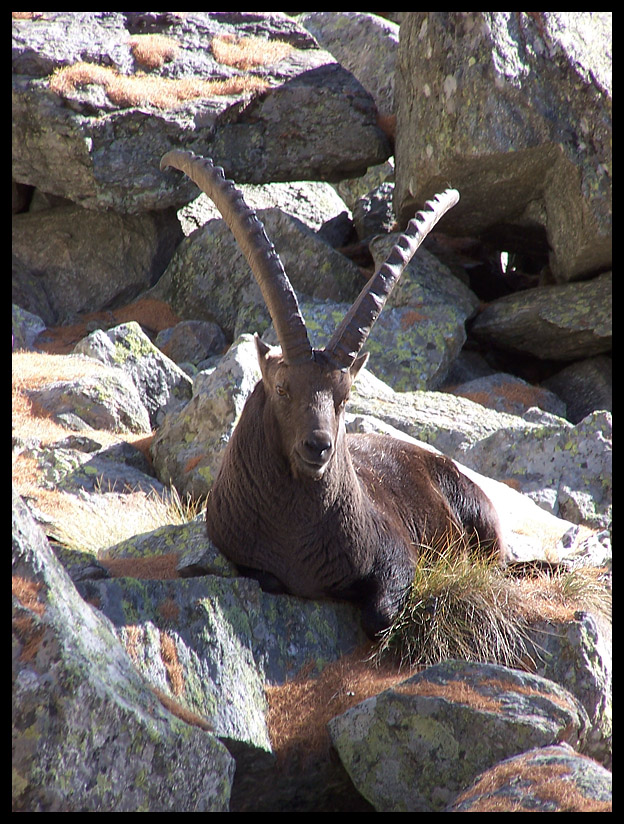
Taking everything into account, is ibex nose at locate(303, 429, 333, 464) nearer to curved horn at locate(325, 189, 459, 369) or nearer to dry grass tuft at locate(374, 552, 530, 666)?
curved horn at locate(325, 189, 459, 369)

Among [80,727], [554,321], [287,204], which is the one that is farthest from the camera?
[287,204]

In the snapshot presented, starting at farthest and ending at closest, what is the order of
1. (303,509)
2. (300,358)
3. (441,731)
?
(303,509) → (300,358) → (441,731)

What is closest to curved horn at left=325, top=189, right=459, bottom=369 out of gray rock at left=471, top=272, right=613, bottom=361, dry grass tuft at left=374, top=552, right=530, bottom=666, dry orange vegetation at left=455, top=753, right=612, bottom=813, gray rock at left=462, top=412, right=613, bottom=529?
dry grass tuft at left=374, top=552, right=530, bottom=666

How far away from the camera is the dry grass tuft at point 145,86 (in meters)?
15.2

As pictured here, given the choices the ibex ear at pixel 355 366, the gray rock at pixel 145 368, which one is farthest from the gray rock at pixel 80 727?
the gray rock at pixel 145 368

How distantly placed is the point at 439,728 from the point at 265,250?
335 centimetres

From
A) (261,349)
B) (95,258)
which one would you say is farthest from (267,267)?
(95,258)

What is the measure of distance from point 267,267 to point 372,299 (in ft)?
2.62

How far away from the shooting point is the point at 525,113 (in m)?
12.8

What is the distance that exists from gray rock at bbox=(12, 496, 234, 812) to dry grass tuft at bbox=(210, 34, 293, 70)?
14657 millimetres

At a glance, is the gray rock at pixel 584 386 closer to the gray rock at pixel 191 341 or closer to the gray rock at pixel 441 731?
the gray rock at pixel 191 341

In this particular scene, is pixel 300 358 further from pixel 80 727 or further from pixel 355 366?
pixel 80 727

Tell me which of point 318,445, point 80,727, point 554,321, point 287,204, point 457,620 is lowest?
point 457,620
